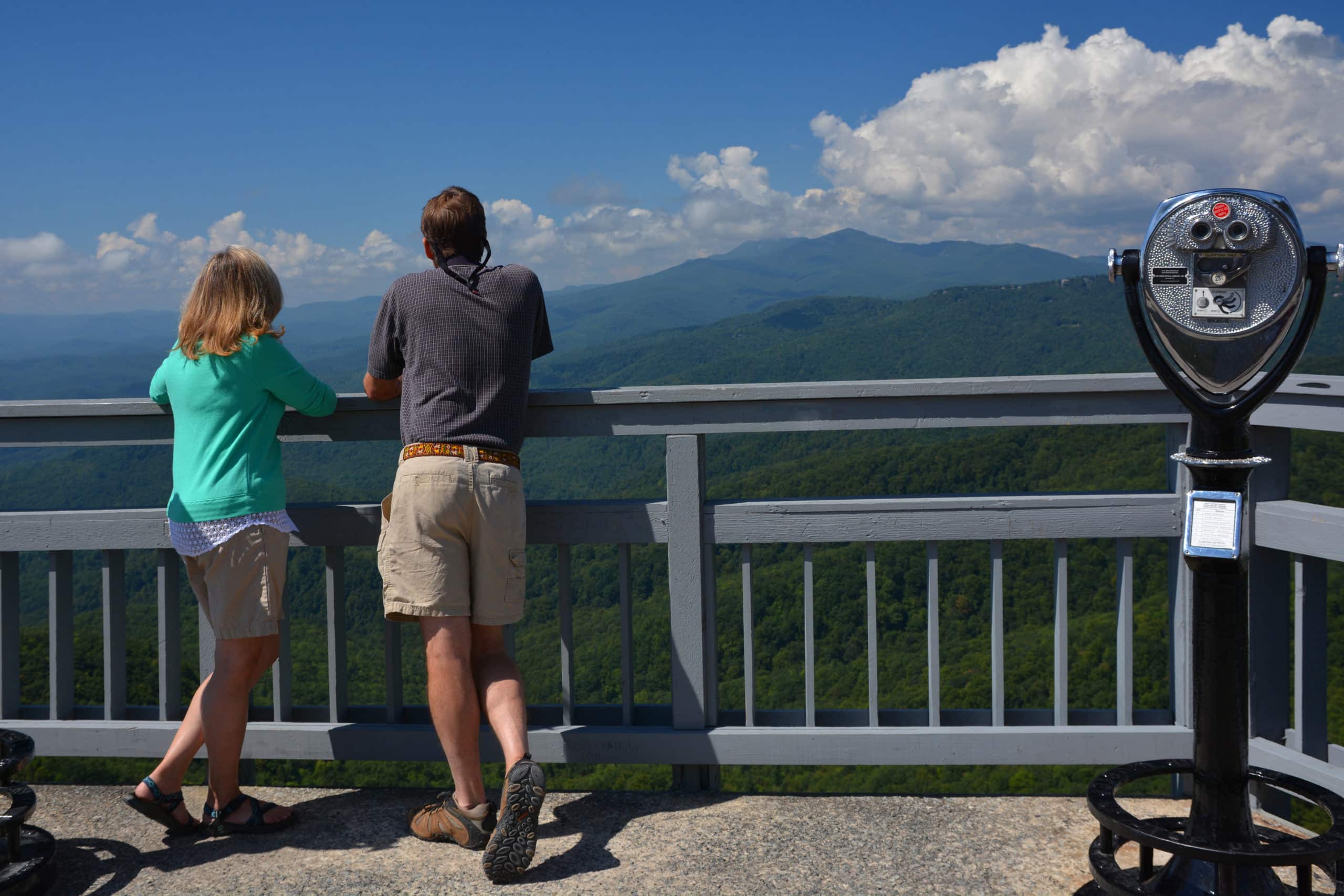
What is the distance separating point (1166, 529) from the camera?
283 cm

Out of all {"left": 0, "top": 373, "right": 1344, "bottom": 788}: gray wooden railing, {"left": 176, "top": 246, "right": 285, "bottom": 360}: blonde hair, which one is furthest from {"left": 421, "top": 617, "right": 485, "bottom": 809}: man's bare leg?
{"left": 176, "top": 246, "right": 285, "bottom": 360}: blonde hair

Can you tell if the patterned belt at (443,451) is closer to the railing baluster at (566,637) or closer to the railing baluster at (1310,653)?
the railing baluster at (566,637)

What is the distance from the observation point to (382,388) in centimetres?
281

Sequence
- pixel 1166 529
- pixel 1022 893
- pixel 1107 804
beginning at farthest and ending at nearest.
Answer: pixel 1166 529, pixel 1022 893, pixel 1107 804

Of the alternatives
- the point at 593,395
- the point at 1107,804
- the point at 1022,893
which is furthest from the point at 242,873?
the point at 1107,804

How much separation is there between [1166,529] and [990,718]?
0.73m

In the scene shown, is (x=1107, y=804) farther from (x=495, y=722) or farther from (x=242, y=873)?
(x=242, y=873)

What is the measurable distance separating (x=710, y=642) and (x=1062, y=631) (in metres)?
0.96

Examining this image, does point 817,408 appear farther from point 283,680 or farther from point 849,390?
point 283,680

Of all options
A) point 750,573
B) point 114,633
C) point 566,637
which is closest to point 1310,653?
point 750,573

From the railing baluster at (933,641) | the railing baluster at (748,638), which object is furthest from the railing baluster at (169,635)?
the railing baluster at (933,641)

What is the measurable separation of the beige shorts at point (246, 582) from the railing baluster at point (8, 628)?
2.82 ft

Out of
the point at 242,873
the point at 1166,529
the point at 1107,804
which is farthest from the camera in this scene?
the point at 1166,529

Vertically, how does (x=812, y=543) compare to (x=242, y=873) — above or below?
above
